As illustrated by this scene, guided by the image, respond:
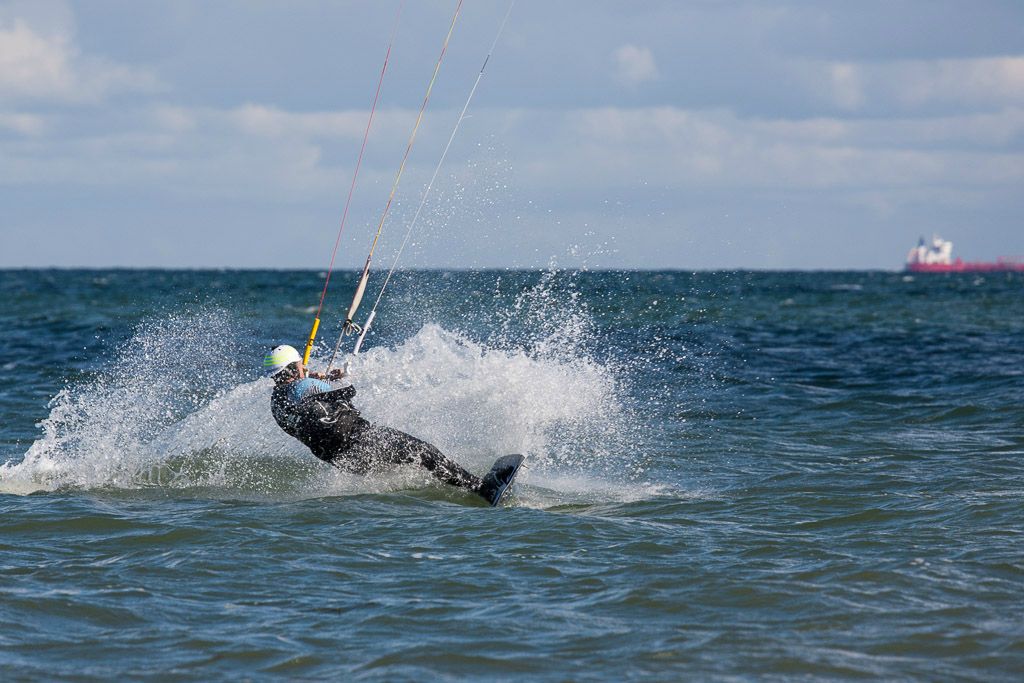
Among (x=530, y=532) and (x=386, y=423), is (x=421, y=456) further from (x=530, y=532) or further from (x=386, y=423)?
(x=386, y=423)

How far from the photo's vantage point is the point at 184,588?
23.3ft

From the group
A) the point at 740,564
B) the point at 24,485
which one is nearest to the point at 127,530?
the point at 24,485

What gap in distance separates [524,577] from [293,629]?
161 centimetres

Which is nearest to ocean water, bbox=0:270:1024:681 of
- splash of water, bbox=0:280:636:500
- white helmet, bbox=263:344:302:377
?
splash of water, bbox=0:280:636:500

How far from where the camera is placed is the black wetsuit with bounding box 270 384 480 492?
9.80 m

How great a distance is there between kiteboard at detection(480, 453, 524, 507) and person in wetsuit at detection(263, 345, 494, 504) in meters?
0.02

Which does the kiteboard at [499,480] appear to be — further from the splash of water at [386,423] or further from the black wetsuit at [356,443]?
the splash of water at [386,423]

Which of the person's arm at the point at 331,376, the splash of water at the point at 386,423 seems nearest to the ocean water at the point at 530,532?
the splash of water at the point at 386,423

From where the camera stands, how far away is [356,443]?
9969mm

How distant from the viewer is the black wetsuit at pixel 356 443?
980 cm

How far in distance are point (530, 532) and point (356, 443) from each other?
2.27 metres

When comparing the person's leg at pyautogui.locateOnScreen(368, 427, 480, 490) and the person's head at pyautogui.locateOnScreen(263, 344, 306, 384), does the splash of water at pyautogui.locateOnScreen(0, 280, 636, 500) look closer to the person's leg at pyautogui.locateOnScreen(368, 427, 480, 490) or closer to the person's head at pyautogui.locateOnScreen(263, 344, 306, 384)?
the person's leg at pyautogui.locateOnScreen(368, 427, 480, 490)

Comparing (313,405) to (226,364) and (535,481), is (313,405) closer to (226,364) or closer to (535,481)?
(535,481)

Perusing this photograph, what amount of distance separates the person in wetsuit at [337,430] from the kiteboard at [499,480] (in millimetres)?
15
